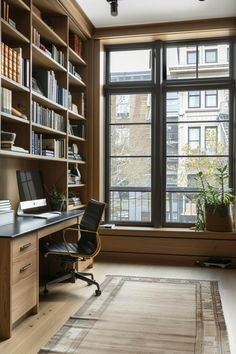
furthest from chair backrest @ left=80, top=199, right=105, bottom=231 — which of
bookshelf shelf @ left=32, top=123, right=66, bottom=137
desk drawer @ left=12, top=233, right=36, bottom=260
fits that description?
bookshelf shelf @ left=32, top=123, right=66, bottom=137

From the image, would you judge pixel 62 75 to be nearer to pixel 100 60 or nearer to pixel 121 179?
pixel 100 60

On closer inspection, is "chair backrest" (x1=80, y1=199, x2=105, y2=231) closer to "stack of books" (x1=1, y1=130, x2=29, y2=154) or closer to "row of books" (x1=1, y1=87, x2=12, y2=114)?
"stack of books" (x1=1, y1=130, x2=29, y2=154)

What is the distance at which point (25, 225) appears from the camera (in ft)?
10.6

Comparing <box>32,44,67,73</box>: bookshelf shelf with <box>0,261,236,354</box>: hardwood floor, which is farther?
<box>32,44,67,73</box>: bookshelf shelf

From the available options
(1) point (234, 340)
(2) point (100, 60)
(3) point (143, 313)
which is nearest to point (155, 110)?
(2) point (100, 60)

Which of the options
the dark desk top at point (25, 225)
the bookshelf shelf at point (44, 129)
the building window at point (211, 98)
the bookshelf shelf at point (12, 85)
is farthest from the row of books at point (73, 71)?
the dark desk top at point (25, 225)

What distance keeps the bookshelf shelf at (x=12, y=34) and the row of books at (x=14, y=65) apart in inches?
3.8

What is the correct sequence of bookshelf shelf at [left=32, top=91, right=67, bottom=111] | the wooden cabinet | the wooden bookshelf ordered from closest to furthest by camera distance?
1. the wooden cabinet
2. the wooden bookshelf
3. bookshelf shelf at [left=32, top=91, right=67, bottom=111]

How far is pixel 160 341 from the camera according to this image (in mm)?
2607

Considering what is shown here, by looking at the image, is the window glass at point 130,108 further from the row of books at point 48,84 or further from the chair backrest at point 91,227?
the chair backrest at point 91,227

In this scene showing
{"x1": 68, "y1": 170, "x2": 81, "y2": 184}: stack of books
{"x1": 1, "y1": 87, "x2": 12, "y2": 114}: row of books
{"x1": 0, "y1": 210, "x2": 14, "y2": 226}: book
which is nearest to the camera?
{"x1": 1, "y1": 87, "x2": 12, "y2": 114}: row of books

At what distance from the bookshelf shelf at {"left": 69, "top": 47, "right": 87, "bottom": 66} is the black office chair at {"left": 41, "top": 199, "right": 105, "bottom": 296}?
204 centimetres

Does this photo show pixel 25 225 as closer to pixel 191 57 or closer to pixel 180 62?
pixel 180 62

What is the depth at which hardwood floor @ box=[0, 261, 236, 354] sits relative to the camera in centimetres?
261
